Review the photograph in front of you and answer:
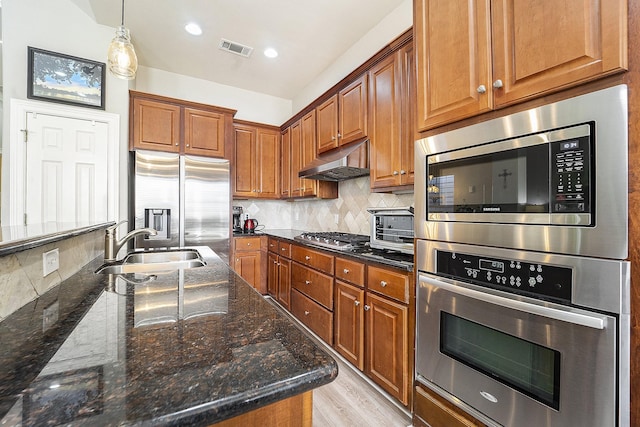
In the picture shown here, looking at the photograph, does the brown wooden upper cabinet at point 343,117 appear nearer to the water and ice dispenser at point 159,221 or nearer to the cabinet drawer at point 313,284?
the cabinet drawer at point 313,284

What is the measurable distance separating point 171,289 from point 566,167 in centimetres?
142

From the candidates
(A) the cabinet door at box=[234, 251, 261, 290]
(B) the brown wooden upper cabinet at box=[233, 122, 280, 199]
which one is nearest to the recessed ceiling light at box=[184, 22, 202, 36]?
(B) the brown wooden upper cabinet at box=[233, 122, 280, 199]

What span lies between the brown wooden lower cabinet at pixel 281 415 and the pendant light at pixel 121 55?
80.5 inches

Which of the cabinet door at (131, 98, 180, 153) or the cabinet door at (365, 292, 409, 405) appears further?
the cabinet door at (131, 98, 180, 153)

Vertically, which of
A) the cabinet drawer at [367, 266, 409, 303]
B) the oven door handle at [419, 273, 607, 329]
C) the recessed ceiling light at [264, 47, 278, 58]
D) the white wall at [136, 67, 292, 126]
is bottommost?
the cabinet drawer at [367, 266, 409, 303]

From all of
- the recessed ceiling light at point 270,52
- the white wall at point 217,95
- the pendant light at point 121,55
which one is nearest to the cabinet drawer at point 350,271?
→ the pendant light at point 121,55

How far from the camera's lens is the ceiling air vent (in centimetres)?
304

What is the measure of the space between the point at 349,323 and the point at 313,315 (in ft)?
1.84

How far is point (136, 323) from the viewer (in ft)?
2.31

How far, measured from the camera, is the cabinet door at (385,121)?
2033 mm

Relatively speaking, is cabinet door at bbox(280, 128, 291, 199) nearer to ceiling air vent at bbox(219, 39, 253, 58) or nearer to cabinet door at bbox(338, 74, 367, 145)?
ceiling air vent at bbox(219, 39, 253, 58)

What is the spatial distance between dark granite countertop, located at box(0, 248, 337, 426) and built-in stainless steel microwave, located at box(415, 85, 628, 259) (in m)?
0.94

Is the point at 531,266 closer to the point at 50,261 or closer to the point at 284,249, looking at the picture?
the point at 50,261

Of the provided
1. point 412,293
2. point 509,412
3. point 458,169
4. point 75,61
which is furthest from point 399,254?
point 75,61
